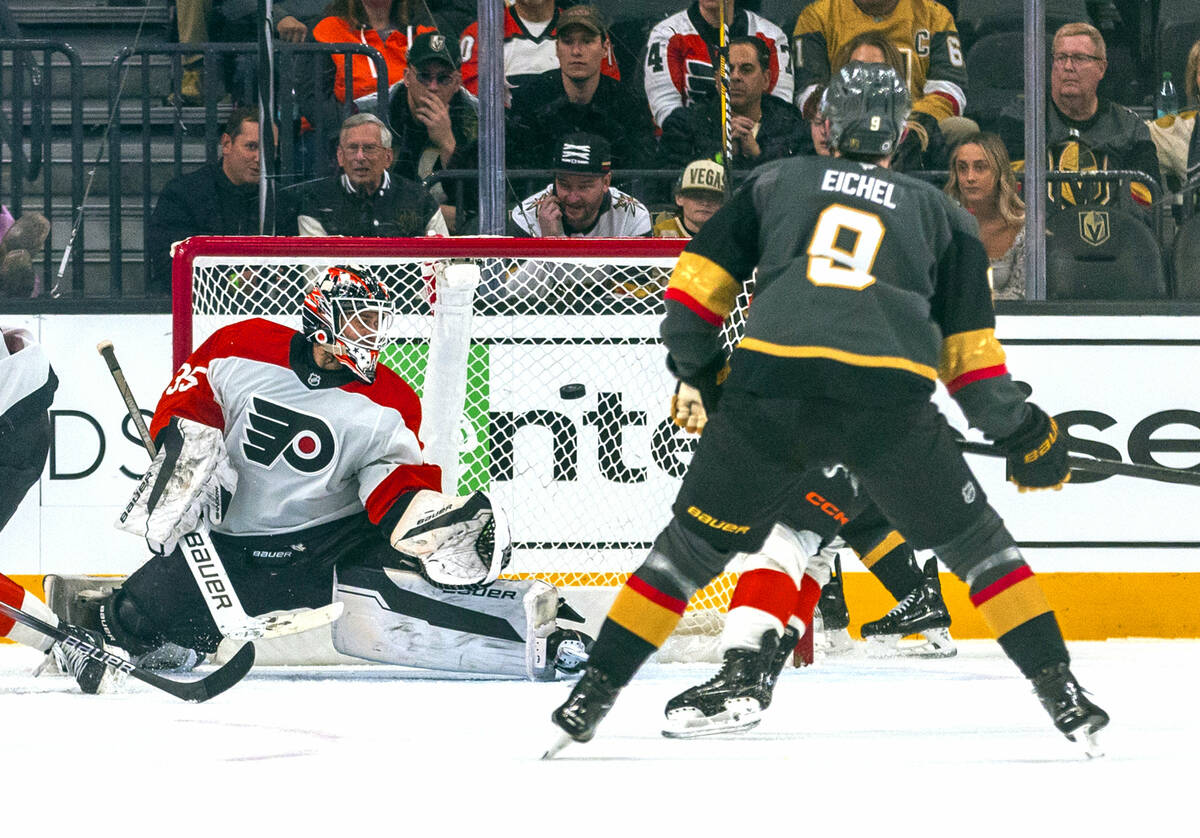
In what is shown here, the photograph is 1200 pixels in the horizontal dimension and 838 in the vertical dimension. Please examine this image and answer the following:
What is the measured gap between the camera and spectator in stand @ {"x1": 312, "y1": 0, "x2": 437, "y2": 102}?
206 inches

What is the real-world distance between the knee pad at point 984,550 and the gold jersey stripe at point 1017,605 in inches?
1.3

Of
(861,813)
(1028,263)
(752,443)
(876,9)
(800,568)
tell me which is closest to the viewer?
(861,813)

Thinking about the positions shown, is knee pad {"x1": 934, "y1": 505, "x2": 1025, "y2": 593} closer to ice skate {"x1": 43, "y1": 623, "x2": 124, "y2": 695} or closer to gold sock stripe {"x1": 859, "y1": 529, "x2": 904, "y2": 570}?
gold sock stripe {"x1": 859, "y1": 529, "x2": 904, "y2": 570}

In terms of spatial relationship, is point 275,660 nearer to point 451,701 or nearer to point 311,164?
point 451,701

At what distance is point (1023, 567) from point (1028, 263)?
2101 mm

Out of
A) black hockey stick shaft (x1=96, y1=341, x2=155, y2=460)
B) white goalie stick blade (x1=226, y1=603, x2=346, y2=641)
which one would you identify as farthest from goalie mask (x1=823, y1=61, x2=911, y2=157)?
black hockey stick shaft (x1=96, y1=341, x2=155, y2=460)

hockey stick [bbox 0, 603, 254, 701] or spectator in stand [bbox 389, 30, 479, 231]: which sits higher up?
spectator in stand [bbox 389, 30, 479, 231]

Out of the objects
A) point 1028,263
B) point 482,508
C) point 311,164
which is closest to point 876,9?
point 1028,263

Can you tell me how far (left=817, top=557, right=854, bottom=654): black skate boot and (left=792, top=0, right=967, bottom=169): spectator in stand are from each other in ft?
5.64

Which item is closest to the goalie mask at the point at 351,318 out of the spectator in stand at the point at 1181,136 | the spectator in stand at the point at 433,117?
the spectator in stand at the point at 433,117

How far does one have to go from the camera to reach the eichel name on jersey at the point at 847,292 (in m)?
2.53

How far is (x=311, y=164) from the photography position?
4.56 meters

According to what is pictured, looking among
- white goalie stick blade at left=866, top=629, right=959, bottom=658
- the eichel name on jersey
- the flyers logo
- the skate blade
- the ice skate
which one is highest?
the eichel name on jersey

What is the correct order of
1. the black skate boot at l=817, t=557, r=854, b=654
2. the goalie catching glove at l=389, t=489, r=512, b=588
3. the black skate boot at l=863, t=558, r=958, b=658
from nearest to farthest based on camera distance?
the goalie catching glove at l=389, t=489, r=512, b=588, the black skate boot at l=863, t=558, r=958, b=658, the black skate boot at l=817, t=557, r=854, b=654
